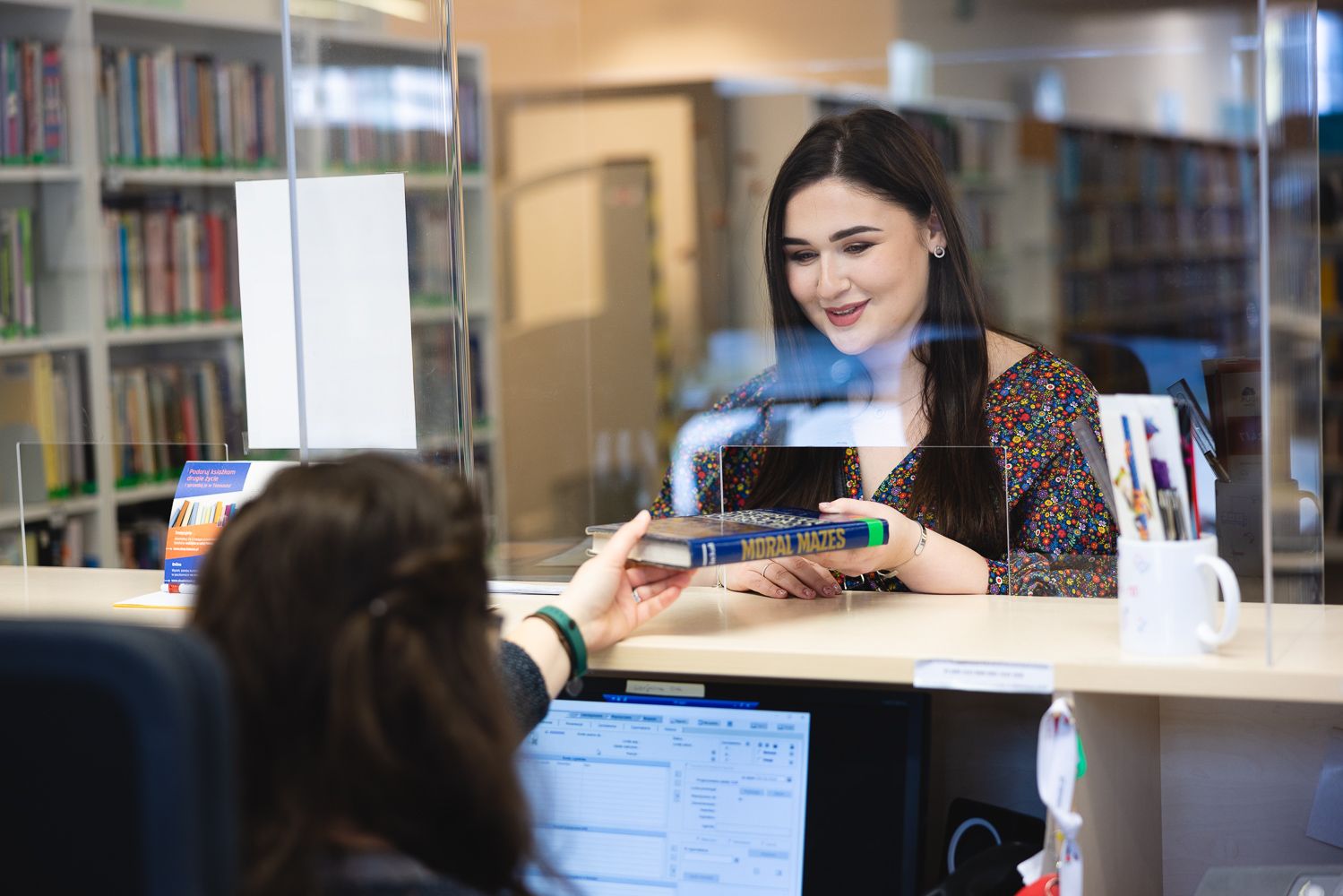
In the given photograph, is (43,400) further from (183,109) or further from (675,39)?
(675,39)

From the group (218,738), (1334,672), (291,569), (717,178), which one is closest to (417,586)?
(291,569)

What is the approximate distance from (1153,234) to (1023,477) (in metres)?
3.21

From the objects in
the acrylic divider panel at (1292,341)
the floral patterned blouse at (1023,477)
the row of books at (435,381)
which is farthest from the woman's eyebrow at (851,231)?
the row of books at (435,381)

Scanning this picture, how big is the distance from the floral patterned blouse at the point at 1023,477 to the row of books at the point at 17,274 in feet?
6.39

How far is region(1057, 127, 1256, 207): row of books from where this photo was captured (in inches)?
180

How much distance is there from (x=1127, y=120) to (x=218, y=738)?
4576 mm

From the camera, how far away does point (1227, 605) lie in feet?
3.59

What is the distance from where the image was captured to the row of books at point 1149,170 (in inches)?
180

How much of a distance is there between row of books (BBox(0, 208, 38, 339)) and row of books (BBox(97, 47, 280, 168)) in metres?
0.30

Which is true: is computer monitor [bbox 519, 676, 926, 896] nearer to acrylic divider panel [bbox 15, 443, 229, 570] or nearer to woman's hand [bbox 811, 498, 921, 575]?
woman's hand [bbox 811, 498, 921, 575]

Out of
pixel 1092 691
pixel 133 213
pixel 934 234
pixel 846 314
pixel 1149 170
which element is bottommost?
pixel 1092 691

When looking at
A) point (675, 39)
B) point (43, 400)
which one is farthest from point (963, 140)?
point (43, 400)

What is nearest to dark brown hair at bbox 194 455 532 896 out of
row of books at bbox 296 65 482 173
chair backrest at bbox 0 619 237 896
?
chair backrest at bbox 0 619 237 896

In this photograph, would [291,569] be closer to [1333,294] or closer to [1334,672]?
[1334,672]
